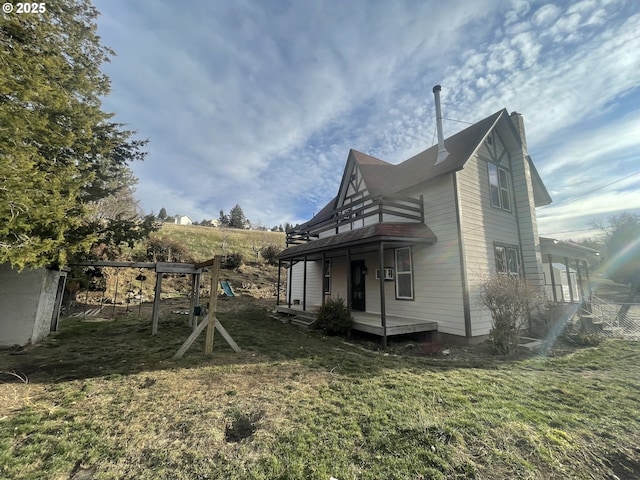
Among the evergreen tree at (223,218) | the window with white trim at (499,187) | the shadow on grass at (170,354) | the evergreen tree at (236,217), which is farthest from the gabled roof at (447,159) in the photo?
the evergreen tree at (223,218)

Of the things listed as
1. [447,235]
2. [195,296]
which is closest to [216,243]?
[195,296]

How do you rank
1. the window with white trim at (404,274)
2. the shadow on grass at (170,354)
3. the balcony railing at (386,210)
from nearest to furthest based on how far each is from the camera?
the shadow on grass at (170,354), the balcony railing at (386,210), the window with white trim at (404,274)

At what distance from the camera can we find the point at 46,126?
18.5 ft

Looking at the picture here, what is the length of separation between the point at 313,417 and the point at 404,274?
24.1ft

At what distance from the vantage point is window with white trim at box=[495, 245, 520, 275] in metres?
9.78

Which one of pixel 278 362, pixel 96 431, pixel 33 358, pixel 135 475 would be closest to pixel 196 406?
pixel 96 431

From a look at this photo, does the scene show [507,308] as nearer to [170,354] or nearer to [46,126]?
[170,354]

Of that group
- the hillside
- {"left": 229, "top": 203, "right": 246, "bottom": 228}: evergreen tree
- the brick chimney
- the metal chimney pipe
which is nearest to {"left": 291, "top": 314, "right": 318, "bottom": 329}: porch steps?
the metal chimney pipe

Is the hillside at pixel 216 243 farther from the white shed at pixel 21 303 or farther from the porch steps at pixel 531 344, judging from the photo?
the porch steps at pixel 531 344

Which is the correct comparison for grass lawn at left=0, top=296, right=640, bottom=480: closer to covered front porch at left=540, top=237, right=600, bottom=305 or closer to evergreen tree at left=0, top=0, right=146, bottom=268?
evergreen tree at left=0, top=0, right=146, bottom=268

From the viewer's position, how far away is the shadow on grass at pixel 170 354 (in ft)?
17.8

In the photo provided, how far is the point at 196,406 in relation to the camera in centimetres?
378

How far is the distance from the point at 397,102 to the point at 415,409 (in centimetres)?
1087

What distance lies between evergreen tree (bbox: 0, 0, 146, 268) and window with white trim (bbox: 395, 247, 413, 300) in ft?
31.1
